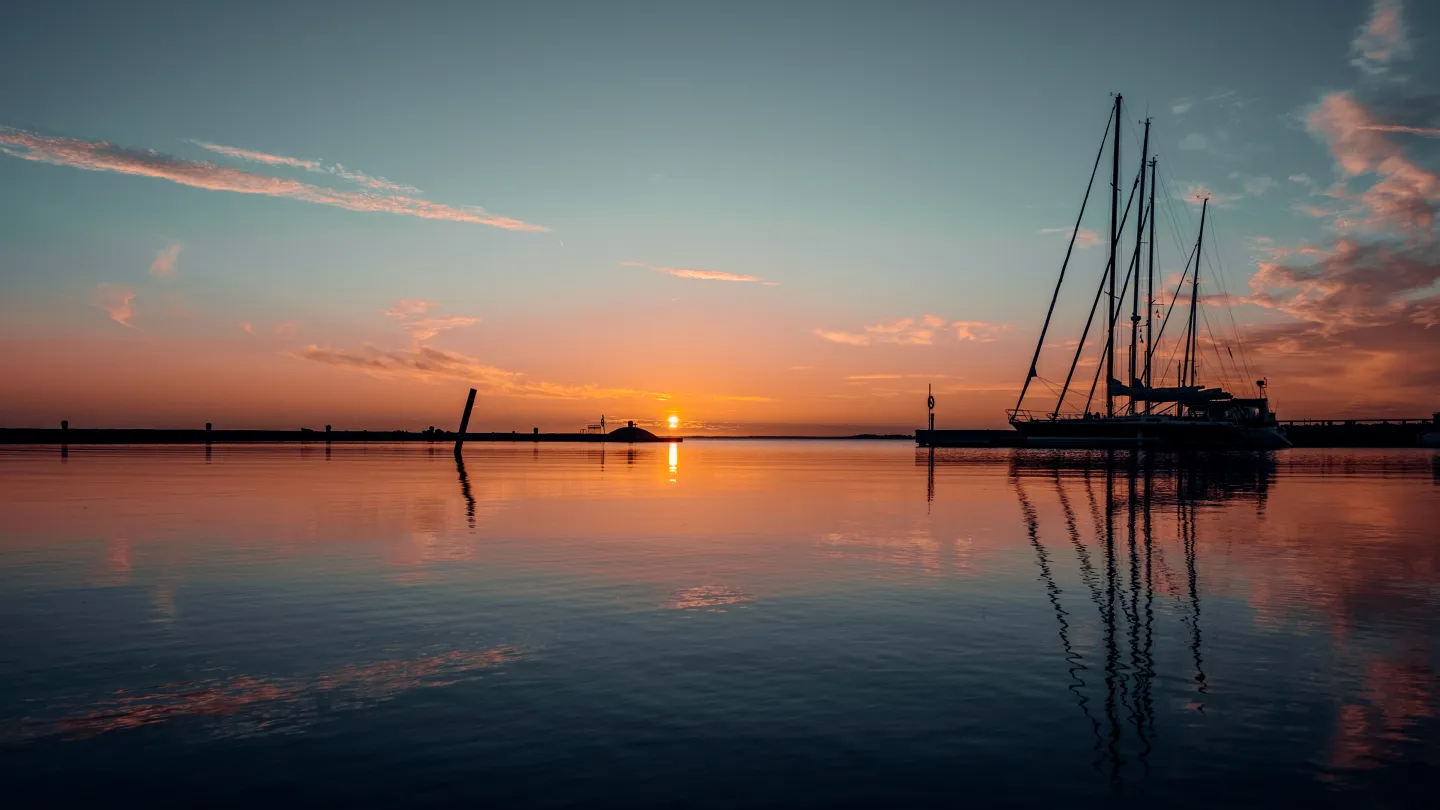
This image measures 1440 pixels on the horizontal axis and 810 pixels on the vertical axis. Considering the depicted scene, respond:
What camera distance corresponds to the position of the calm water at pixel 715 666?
7.03 m

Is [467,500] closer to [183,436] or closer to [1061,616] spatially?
[1061,616]

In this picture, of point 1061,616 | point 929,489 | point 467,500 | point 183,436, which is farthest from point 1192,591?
point 183,436

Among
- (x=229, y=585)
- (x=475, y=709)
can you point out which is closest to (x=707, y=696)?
(x=475, y=709)

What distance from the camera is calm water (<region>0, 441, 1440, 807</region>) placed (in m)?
7.03

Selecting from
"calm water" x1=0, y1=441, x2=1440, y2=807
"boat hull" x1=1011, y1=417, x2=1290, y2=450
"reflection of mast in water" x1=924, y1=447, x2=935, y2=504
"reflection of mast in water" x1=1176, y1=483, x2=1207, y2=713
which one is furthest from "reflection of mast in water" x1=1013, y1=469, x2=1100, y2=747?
"boat hull" x1=1011, y1=417, x2=1290, y2=450

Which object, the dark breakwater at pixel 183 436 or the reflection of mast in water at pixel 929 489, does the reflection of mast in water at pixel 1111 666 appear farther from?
the dark breakwater at pixel 183 436

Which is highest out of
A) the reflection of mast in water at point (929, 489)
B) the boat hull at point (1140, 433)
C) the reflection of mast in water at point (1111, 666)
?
the boat hull at point (1140, 433)

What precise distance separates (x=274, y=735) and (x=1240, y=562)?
1705 cm

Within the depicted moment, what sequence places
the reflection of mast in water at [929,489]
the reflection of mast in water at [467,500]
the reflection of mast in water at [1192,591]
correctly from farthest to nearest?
the reflection of mast in water at [929,489] < the reflection of mast in water at [467,500] < the reflection of mast in water at [1192,591]

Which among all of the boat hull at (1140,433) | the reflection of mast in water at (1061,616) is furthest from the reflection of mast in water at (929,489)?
the boat hull at (1140,433)

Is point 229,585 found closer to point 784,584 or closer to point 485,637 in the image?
point 485,637

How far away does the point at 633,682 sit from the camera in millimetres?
9648

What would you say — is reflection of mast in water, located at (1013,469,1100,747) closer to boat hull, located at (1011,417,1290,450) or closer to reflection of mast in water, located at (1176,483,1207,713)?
reflection of mast in water, located at (1176,483,1207,713)

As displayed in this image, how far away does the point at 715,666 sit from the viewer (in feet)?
33.9
